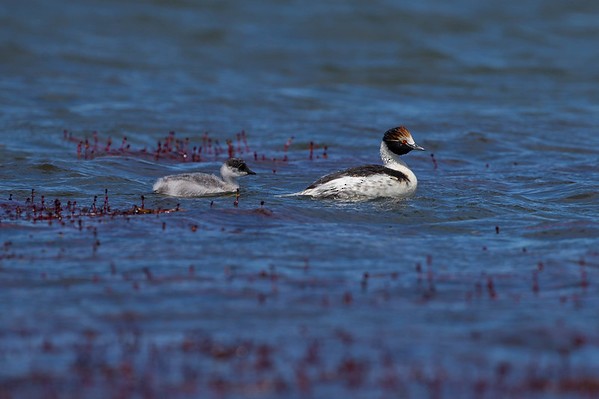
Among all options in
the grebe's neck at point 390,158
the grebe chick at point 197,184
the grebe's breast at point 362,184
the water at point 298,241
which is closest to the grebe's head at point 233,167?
the grebe chick at point 197,184

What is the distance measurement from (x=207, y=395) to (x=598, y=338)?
9.59ft

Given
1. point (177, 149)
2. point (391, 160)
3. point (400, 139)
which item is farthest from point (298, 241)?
point (177, 149)

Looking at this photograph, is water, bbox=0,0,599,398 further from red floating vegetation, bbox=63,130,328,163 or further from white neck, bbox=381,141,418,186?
white neck, bbox=381,141,418,186

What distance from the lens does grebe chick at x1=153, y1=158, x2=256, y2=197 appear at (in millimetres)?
13338

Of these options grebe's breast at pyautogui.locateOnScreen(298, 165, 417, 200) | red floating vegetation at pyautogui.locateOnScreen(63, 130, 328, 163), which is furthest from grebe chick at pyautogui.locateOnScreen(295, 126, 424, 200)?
red floating vegetation at pyautogui.locateOnScreen(63, 130, 328, 163)

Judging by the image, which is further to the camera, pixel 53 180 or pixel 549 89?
pixel 549 89

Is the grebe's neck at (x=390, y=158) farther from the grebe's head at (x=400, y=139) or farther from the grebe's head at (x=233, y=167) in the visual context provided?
the grebe's head at (x=233, y=167)

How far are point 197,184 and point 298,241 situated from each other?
295 cm

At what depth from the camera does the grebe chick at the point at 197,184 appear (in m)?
13.3

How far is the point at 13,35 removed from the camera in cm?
3009

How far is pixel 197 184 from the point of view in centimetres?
1344

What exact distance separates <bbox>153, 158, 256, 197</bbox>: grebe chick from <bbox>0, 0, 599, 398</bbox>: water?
0.23m

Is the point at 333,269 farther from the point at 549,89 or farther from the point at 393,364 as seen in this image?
the point at 549,89

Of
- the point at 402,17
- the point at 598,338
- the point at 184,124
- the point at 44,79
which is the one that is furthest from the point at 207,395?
the point at 402,17
